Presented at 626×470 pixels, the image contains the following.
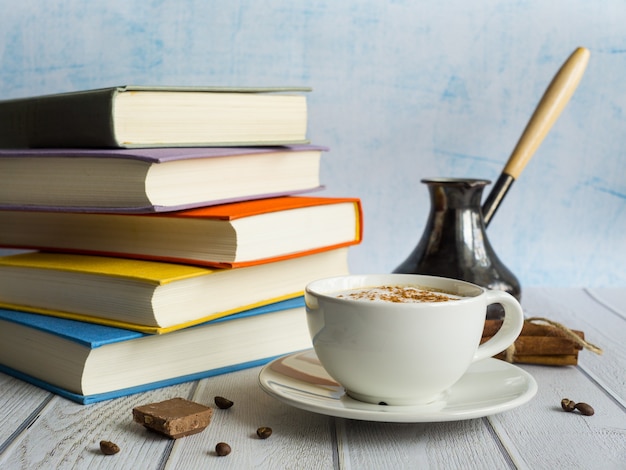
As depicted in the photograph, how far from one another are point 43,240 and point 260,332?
1.19 feet

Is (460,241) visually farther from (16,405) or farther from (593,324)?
(16,405)

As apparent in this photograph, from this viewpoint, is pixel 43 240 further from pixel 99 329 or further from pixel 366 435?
pixel 366 435

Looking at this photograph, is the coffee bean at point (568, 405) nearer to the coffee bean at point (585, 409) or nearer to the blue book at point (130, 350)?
the coffee bean at point (585, 409)

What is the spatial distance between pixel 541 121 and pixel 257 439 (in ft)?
2.58

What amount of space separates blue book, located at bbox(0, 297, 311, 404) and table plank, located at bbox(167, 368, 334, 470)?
7 cm

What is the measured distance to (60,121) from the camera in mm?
956

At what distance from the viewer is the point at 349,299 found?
2.30ft

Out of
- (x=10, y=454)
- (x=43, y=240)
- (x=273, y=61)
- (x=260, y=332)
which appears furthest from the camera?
(x=273, y=61)

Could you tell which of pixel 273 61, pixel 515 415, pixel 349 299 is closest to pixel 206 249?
pixel 349 299

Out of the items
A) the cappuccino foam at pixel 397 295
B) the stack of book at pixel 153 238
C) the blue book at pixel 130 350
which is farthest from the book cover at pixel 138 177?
the cappuccino foam at pixel 397 295

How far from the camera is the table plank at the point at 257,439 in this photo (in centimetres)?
66

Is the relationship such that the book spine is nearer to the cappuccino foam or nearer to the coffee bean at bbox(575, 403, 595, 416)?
the cappuccino foam

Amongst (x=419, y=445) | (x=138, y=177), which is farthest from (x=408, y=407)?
(x=138, y=177)

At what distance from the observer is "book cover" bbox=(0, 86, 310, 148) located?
0.89 m
